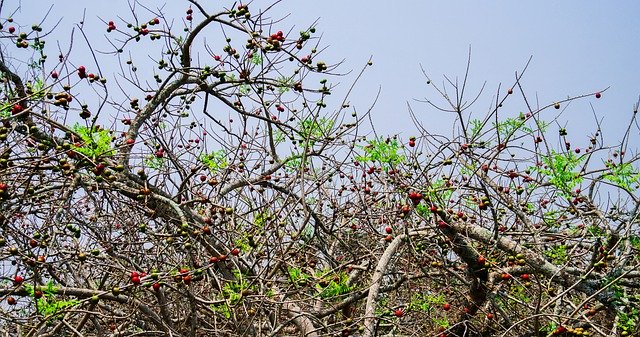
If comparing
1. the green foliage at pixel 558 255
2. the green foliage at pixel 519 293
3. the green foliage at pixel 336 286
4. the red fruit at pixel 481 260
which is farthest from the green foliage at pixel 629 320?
the green foliage at pixel 336 286

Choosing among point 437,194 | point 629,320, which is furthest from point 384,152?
point 629,320

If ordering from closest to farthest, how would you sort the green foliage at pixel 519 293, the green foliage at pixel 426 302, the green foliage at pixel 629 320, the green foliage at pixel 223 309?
1. the green foliage at pixel 223 309
2. the green foliage at pixel 629 320
3. the green foliage at pixel 426 302
4. the green foliage at pixel 519 293

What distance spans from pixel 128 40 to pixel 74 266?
209 cm

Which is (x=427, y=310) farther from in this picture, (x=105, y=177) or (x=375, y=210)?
(x=105, y=177)

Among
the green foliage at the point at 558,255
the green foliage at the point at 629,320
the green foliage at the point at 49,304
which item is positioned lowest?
the green foliage at the point at 49,304

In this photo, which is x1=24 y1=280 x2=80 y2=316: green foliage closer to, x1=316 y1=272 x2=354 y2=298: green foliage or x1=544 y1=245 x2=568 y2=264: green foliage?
x1=316 y1=272 x2=354 y2=298: green foliage

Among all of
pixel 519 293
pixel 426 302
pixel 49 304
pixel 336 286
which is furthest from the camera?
pixel 519 293

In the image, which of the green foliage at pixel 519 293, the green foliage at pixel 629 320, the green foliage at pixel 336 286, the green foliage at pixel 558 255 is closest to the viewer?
the green foliage at pixel 629 320

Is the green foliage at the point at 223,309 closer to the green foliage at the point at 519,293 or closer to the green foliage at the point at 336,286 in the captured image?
the green foliage at the point at 336,286

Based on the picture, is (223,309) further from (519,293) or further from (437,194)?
(519,293)

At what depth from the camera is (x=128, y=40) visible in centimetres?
586

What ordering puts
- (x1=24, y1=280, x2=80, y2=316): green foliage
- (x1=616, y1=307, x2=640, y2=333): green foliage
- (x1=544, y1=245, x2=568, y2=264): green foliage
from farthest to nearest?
(x1=544, y1=245, x2=568, y2=264): green foliage → (x1=616, y1=307, x2=640, y2=333): green foliage → (x1=24, y1=280, x2=80, y2=316): green foliage

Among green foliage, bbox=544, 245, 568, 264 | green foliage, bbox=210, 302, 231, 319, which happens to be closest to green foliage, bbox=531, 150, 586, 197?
green foliage, bbox=544, 245, 568, 264

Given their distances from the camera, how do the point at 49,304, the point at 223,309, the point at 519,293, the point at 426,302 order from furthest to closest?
the point at 519,293 → the point at 426,302 → the point at 223,309 → the point at 49,304
